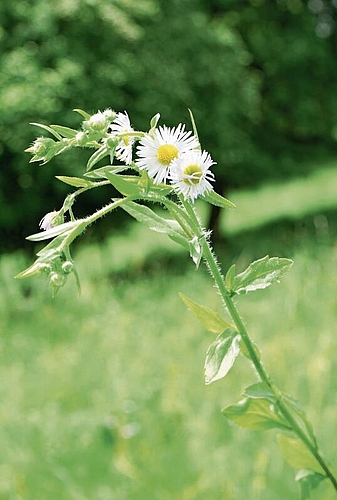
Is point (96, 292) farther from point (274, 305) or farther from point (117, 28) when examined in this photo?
point (117, 28)

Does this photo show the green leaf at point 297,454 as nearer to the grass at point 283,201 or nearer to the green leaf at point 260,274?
the green leaf at point 260,274

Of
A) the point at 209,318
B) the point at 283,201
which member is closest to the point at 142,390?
the point at 209,318

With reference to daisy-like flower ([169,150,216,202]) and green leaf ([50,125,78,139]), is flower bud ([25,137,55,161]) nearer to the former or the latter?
green leaf ([50,125,78,139])

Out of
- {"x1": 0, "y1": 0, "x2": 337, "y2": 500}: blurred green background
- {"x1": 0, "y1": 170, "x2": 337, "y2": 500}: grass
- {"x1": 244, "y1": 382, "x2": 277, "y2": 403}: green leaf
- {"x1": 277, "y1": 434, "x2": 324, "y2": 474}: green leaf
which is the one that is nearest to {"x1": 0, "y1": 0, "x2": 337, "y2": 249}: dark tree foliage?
{"x1": 0, "y1": 0, "x2": 337, "y2": 500}: blurred green background

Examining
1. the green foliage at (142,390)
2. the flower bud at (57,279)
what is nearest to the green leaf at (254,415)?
the green foliage at (142,390)

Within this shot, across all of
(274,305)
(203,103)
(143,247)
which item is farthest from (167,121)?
(274,305)

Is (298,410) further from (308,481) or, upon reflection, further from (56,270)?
(56,270)
